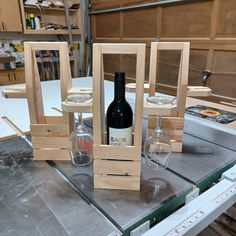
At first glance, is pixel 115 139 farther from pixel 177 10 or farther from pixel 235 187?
pixel 177 10

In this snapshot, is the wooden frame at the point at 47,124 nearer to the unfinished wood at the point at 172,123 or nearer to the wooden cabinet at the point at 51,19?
the unfinished wood at the point at 172,123

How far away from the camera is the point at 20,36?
382cm

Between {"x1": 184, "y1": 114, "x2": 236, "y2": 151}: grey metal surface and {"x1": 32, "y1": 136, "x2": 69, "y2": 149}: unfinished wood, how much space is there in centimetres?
54

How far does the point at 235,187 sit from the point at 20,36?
4.06m

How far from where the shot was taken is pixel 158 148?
2.65ft

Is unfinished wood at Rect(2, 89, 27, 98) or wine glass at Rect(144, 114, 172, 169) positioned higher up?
unfinished wood at Rect(2, 89, 27, 98)

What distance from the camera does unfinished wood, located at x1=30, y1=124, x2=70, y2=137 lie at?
0.72m

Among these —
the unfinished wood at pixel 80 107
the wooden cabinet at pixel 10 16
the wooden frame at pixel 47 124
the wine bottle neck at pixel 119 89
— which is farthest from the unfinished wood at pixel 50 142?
the wooden cabinet at pixel 10 16

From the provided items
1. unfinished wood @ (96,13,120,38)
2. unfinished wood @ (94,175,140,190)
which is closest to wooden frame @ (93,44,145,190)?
unfinished wood @ (94,175,140,190)

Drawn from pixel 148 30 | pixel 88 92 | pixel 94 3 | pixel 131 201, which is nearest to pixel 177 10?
pixel 148 30

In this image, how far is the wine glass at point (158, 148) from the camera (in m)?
0.74

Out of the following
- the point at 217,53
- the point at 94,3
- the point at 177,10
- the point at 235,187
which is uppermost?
A: the point at 94,3

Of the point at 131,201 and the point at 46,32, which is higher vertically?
the point at 46,32

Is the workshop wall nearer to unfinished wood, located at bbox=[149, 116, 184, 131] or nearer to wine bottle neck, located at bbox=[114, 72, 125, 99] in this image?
unfinished wood, located at bbox=[149, 116, 184, 131]
